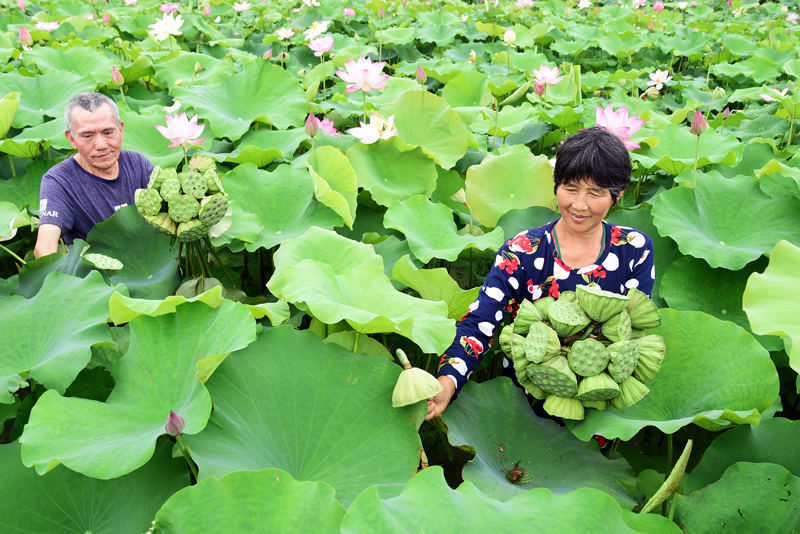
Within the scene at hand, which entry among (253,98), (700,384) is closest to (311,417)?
(700,384)

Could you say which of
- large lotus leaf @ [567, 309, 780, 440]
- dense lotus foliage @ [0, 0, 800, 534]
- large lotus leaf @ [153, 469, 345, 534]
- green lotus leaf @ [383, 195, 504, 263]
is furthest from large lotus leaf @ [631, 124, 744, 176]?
large lotus leaf @ [153, 469, 345, 534]

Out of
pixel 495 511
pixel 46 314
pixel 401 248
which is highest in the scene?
pixel 495 511

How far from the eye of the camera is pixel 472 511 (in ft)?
3.22

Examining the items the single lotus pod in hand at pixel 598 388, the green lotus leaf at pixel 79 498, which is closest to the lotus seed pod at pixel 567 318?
the single lotus pod in hand at pixel 598 388

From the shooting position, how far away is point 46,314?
151 cm

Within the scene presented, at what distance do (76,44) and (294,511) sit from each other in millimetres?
4064

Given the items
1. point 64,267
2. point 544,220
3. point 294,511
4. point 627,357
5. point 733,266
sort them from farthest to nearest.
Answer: point 544,220 < point 733,266 < point 64,267 < point 627,357 < point 294,511

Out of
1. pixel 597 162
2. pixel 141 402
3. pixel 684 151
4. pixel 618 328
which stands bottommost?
pixel 684 151

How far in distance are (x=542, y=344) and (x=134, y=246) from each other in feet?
4.80

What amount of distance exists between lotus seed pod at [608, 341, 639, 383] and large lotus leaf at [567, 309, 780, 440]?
0.42 feet

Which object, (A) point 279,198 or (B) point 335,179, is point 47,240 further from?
(B) point 335,179

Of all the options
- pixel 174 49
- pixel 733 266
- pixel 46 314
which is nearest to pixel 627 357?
pixel 733 266

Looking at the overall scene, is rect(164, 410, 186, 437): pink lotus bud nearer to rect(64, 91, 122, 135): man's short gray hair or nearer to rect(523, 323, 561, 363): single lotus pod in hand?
rect(523, 323, 561, 363): single lotus pod in hand

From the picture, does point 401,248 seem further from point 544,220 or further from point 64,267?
point 64,267
